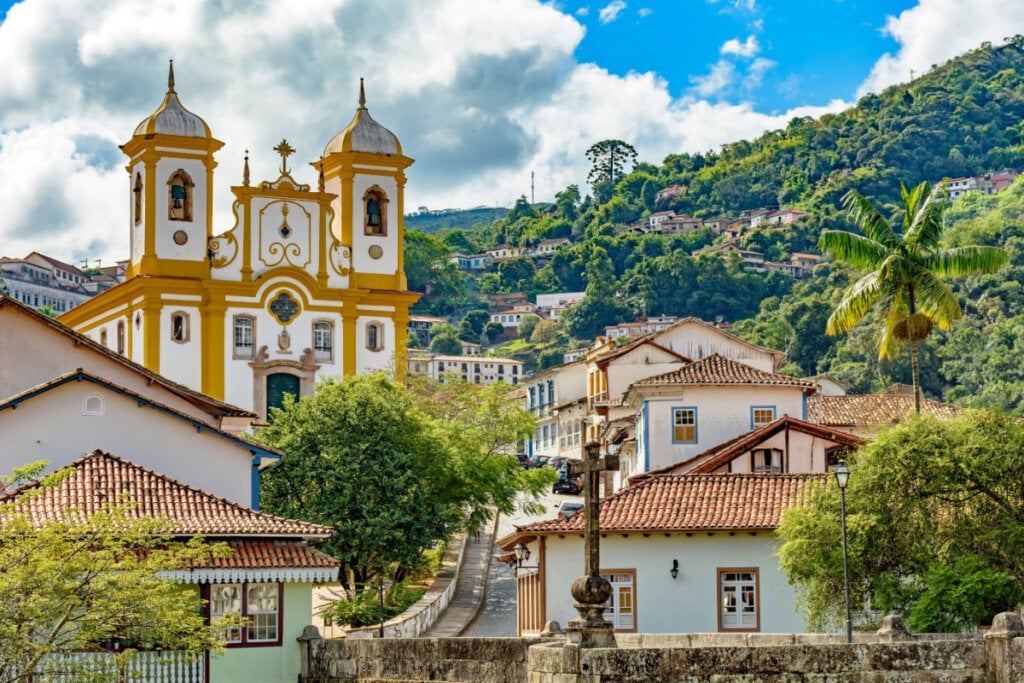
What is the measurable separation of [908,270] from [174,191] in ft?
131

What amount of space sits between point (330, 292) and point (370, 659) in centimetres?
5138

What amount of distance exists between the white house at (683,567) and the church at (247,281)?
36057 mm

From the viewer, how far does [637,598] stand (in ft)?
135

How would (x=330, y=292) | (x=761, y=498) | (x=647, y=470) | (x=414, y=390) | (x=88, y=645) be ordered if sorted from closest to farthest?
(x=88, y=645) → (x=761, y=498) → (x=647, y=470) → (x=414, y=390) → (x=330, y=292)

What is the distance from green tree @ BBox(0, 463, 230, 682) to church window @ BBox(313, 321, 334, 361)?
49737 millimetres

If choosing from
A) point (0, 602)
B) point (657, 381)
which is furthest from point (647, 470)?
point (0, 602)

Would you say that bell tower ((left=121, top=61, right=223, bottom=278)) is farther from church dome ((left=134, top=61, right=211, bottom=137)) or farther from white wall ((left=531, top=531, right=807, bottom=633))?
white wall ((left=531, top=531, right=807, bottom=633))

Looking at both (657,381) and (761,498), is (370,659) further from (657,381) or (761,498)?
(657,381)

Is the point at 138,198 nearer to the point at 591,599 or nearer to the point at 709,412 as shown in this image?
the point at 709,412

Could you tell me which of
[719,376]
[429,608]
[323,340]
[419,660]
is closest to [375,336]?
[323,340]

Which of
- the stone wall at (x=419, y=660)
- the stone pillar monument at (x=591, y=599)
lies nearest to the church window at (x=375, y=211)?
the stone wall at (x=419, y=660)

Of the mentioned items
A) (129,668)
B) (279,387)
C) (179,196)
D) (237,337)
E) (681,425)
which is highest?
(179,196)

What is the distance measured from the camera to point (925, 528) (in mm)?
35750

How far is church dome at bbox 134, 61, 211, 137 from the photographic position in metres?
81.2
